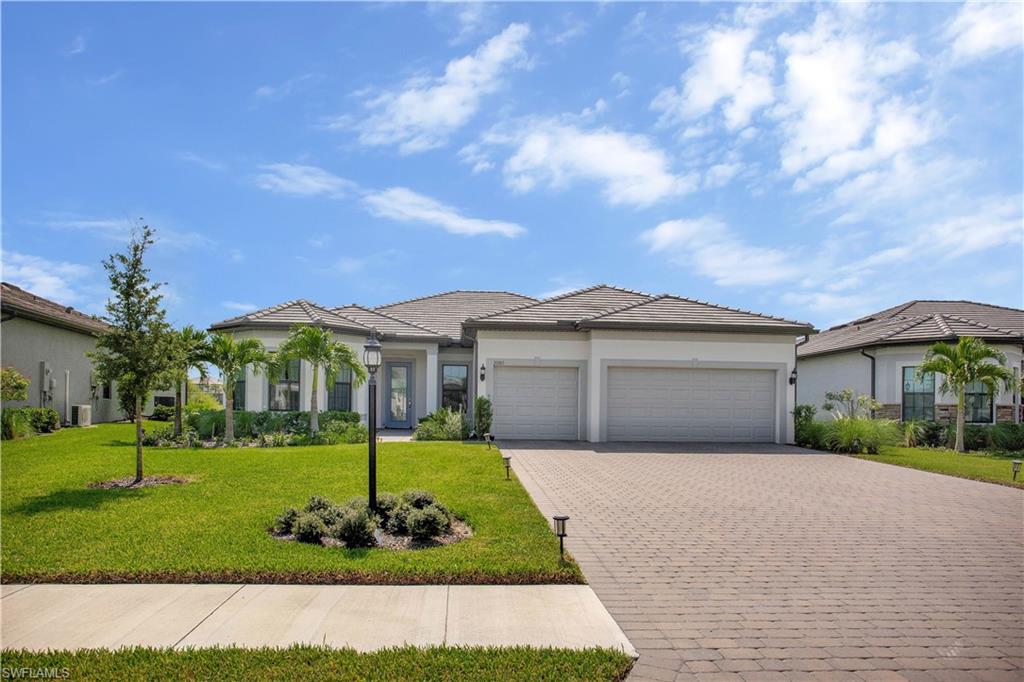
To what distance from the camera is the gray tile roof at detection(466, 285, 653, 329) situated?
1833 cm

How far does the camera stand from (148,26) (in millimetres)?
9977

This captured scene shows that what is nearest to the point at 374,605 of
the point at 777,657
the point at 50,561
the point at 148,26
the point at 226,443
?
the point at 777,657

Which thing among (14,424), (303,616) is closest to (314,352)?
(14,424)

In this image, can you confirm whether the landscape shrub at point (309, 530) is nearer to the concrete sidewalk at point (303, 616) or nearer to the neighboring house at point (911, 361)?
the concrete sidewalk at point (303, 616)

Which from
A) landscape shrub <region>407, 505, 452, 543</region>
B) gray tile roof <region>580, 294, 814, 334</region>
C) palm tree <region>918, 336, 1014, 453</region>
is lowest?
landscape shrub <region>407, 505, 452, 543</region>

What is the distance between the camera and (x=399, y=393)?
23047mm

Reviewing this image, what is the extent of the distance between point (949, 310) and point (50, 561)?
3063cm

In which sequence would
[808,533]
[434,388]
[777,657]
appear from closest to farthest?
[777,657], [808,533], [434,388]

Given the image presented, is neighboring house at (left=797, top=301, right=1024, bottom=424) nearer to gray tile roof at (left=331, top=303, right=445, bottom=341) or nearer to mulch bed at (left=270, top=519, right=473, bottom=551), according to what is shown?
gray tile roof at (left=331, top=303, right=445, bottom=341)

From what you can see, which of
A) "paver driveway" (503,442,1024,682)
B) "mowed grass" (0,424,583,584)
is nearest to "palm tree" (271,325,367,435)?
"mowed grass" (0,424,583,584)

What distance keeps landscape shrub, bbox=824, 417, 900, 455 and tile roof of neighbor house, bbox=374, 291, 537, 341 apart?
13.2 meters

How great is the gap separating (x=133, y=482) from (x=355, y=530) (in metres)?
5.98

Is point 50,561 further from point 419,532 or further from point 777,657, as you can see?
point 777,657

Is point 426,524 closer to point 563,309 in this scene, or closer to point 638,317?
point 638,317
